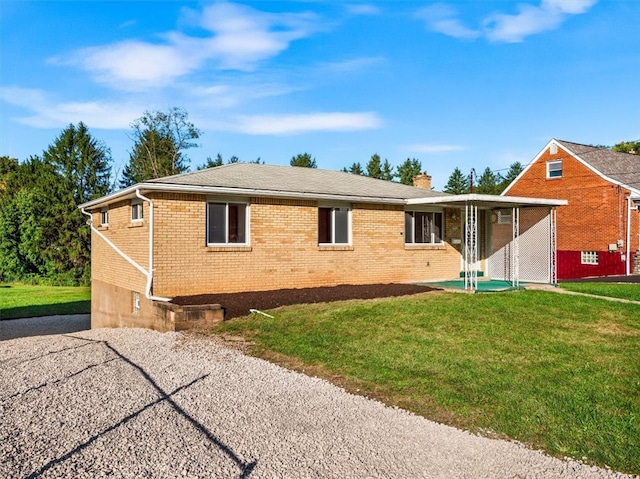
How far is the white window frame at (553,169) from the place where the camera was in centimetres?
2844

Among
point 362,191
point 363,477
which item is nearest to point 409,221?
point 362,191

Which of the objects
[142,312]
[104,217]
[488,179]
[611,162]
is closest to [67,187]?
[104,217]

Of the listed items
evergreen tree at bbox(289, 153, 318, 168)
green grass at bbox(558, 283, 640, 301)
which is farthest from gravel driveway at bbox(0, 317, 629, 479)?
evergreen tree at bbox(289, 153, 318, 168)

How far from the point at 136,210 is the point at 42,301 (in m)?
21.1

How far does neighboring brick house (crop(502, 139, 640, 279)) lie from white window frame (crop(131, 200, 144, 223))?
2058 centimetres

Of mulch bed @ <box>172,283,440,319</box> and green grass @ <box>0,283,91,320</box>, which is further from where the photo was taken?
green grass @ <box>0,283,91,320</box>

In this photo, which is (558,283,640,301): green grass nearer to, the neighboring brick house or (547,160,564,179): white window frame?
the neighboring brick house

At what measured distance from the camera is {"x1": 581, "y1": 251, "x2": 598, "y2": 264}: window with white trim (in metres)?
25.6

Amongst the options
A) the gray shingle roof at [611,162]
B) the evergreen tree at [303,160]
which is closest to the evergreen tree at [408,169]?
the evergreen tree at [303,160]

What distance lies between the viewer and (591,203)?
85.7 ft

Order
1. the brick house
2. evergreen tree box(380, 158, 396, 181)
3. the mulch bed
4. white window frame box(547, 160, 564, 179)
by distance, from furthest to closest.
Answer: evergreen tree box(380, 158, 396, 181) → white window frame box(547, 160, 564, 179) → the brick house → the mulch bed

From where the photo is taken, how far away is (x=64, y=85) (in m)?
21.8

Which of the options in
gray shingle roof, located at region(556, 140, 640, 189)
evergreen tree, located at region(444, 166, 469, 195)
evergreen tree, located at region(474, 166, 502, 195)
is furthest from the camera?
evergreen tree, located at region(474, 166, 502, 195)

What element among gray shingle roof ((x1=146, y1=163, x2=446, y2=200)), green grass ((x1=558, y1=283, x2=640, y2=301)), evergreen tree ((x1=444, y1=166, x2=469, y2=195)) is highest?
evergreen tree ((x1=444, y1=166, x2=469, y2=195))
